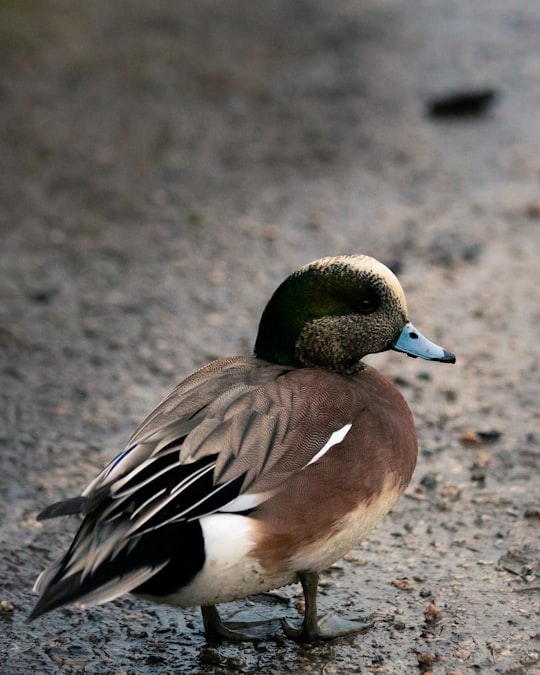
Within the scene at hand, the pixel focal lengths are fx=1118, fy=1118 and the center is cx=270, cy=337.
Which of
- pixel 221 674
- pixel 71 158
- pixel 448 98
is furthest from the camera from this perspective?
pixel 448 98

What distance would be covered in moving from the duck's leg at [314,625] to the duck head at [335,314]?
1.96 ft

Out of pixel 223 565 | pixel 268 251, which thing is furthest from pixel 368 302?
pixel 268 251

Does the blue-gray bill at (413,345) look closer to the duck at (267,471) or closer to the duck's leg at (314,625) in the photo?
the duck at (267,471)

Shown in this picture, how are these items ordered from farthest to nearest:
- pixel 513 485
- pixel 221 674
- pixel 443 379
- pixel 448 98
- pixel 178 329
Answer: pixel 448 98 < pixel 178 329 < pixel 443 379 < pixel 513 485 < pixel 221 674

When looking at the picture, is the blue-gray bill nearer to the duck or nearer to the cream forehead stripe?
the duck

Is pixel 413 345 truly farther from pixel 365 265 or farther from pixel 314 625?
pixel 314 625

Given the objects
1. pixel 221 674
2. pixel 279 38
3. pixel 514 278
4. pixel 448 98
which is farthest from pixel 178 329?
pixel 279 38

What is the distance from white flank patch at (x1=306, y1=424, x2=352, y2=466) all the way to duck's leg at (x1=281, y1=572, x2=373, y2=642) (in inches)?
12.6

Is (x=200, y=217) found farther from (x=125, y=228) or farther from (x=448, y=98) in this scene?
(x=448, y=98)

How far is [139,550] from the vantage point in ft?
8.43

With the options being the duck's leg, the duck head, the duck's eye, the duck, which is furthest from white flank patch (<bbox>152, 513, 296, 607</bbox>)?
the duck's eye

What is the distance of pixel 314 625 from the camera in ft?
9.83

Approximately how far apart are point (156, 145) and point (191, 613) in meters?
4.04

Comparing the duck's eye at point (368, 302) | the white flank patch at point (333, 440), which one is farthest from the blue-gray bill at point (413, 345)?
the white flank patch at point (333, 440)
